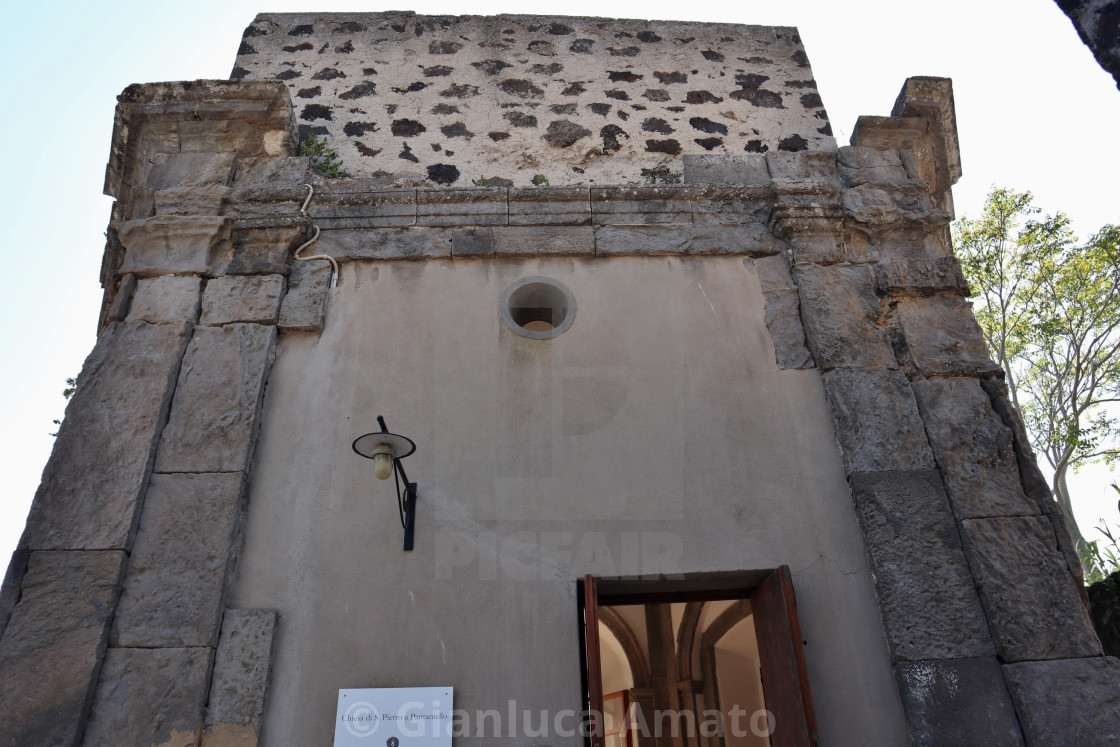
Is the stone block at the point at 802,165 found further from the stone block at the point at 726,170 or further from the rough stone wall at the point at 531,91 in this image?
the rough stone wall at the point at 531,91

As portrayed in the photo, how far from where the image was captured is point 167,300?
13.3 feet

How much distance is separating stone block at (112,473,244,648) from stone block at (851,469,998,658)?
2.83 m

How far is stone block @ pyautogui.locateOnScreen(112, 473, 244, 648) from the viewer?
3182 millimetres

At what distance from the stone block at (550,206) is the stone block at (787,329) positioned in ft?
3.74

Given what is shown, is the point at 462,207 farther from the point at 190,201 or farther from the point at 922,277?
the point at 922,277

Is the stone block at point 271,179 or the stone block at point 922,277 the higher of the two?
the stone block at point 271,179

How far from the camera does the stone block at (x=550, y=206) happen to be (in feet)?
14.5

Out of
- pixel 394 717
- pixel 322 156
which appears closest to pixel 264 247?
pixel 322 156

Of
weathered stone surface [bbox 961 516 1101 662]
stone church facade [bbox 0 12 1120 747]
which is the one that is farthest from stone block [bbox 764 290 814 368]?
weathered stone surface [bbox 961 516 1101 662]

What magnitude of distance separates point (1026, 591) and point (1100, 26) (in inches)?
92.2

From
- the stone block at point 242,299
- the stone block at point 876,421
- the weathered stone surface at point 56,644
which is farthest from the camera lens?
the stone block at point 242,299

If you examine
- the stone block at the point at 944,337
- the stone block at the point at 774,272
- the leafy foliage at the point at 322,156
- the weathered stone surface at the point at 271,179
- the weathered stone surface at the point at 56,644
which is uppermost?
the leafy foliage at the point at 322,156

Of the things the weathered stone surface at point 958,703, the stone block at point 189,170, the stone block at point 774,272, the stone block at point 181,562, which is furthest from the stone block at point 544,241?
the weathered stone surface at point 958,703

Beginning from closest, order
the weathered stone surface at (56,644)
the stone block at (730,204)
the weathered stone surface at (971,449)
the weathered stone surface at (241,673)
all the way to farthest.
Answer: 1. the weathered stone surface at (56,644)
2. the weathered stone surface at (241,673)
3. the weathered stone surface at (971,449)
4. the stone block at (730,204)
